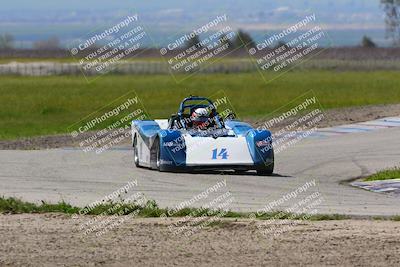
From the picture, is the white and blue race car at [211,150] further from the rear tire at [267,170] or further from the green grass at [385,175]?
the green grass at [385,175]

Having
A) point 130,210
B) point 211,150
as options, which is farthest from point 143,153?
point 130,210

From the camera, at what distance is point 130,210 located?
14523 mm

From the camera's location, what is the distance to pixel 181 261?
1130 cm

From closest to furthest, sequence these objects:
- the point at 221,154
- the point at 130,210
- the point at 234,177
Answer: the point at 130,210 → the point at 234,177 → the point at 221,154

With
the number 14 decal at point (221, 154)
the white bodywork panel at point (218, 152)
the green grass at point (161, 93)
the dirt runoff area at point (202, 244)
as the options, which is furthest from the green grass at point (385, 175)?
the green grass at point (161, 93)

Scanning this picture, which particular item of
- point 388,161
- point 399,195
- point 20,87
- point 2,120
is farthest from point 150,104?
point 399,195

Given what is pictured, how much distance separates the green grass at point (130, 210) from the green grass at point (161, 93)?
17304mm

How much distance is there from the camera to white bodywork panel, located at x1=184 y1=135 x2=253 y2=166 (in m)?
20.7

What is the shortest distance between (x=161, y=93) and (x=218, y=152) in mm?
35411

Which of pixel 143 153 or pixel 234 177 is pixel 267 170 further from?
pixel 143 153

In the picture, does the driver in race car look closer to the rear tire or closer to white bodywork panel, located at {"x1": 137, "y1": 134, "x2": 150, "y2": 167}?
white bodywork panel, located at {"x1": 137, "y1": 134, "x2": 150, "y2": 167}

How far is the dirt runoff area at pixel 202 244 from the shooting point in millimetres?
11320

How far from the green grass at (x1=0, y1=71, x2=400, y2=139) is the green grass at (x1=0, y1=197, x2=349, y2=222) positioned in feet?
56.8

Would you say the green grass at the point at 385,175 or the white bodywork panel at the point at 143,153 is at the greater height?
the white bodywork panel at the point at 143,153
